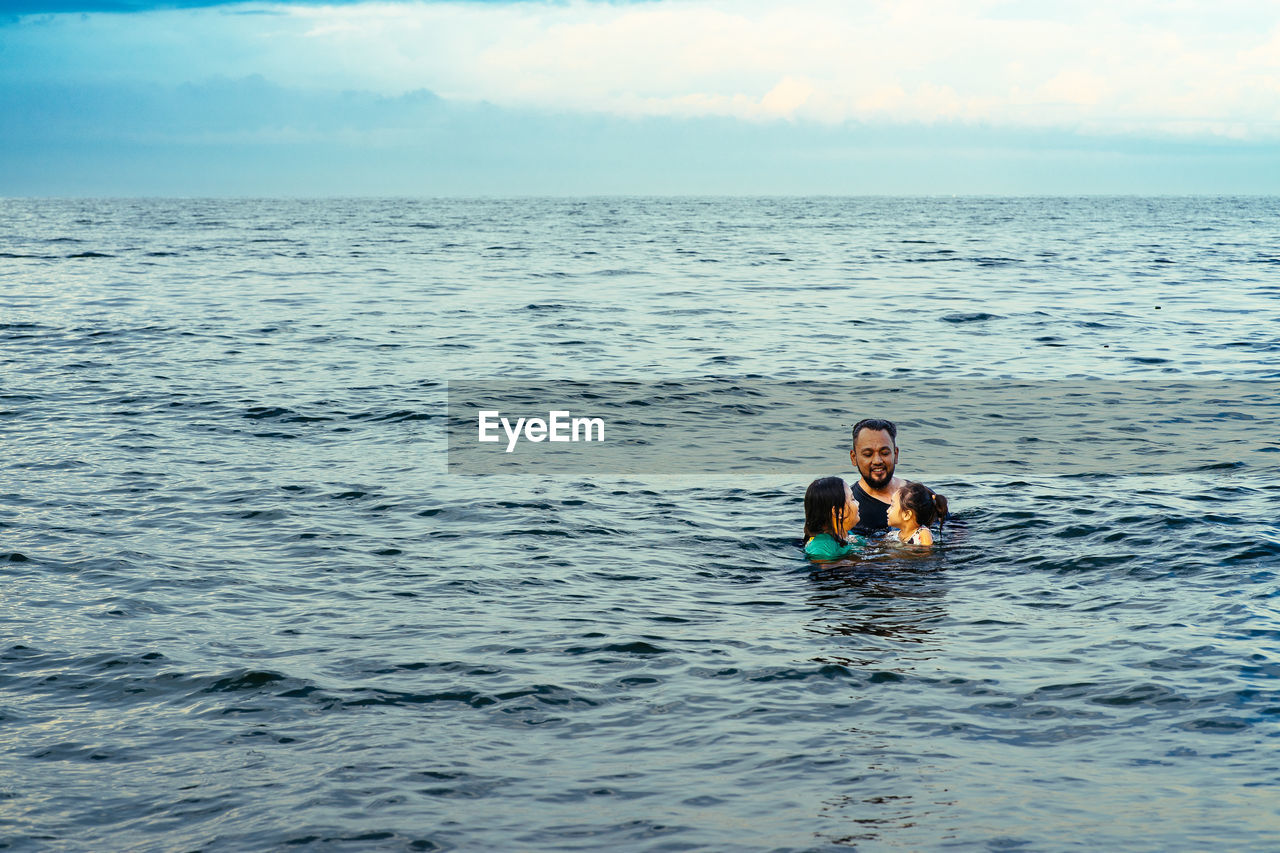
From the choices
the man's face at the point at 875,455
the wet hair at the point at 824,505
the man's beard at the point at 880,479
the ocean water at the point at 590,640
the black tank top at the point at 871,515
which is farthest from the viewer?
the black tank top at the point at 871,515

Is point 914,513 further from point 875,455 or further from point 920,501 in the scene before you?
point 875,455

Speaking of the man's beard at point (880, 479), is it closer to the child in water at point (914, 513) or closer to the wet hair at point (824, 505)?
the child in water at point (914, 513)

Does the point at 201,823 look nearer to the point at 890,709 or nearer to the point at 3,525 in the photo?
the point at 890,709

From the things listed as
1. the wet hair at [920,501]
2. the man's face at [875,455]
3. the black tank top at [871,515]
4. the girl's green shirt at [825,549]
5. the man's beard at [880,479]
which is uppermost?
the man's face at [875,455]

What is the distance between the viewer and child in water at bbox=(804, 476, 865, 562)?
11750 millimetres

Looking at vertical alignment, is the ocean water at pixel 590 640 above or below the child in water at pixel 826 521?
below

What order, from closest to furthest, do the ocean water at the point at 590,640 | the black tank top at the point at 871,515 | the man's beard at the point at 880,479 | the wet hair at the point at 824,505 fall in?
the ocean water at the point at 590,640 → the wet hair at the point at 824,505 → the man's beard at the point at 880,479 → the black tank top at the point at 871,515

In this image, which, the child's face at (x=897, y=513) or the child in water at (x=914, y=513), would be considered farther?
the child's face at (x=897, y=513)

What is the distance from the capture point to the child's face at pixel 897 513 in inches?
474

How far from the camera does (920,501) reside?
1185 centimetres

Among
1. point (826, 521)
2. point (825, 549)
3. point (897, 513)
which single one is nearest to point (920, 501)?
point (897, 513)

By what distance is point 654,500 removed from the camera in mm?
14977

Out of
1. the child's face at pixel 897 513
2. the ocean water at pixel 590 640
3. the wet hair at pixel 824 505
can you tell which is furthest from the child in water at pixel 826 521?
the child's face at pixel 897 513

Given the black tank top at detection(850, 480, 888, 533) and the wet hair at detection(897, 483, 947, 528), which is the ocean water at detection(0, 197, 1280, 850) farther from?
the wet hair at detection(897, 483, 947, 528)
